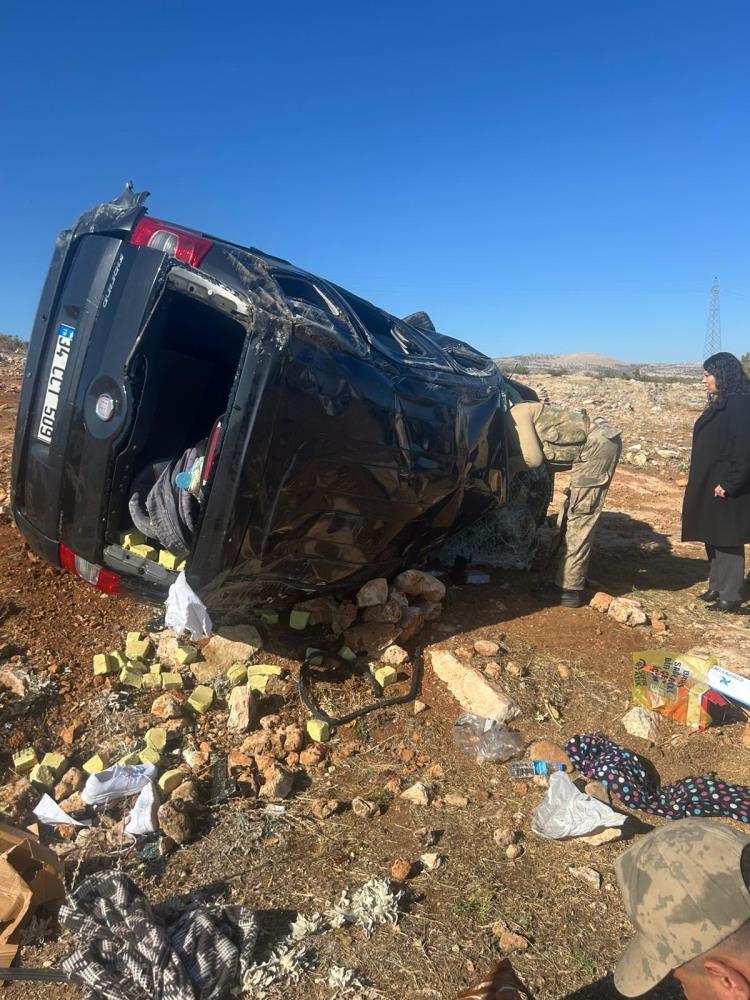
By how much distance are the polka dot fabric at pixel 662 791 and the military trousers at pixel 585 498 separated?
1726 millimetres

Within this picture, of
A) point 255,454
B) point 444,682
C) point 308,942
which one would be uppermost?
point 255,454

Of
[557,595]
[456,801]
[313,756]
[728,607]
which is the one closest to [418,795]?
[456,801]

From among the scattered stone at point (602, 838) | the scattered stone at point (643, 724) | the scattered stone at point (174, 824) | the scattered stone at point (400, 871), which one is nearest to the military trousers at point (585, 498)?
the scattered stone at point (643, 724)

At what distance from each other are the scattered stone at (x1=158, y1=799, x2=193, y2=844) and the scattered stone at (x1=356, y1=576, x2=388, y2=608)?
63.3 inches

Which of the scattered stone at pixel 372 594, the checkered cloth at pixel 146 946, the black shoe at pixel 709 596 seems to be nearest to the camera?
the checkered cloth at pixel 146 946

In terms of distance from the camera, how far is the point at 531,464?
4.89 meters

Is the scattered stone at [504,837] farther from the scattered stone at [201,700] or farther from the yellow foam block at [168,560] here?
the yellow foam block at [168,560]

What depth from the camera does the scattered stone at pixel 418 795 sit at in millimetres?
3143

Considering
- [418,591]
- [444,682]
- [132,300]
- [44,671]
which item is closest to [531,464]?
[418,591]

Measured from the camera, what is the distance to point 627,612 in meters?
4.87

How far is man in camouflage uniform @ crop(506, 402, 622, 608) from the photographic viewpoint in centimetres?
487

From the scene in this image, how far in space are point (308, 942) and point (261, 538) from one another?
1588mm

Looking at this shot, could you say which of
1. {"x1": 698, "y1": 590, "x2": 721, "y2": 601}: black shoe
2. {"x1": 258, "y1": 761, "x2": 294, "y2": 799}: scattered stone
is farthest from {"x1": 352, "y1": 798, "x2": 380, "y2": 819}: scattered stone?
{"x1": 698, "y1": 590, "x2": 721, "y2": 601}: black shoe

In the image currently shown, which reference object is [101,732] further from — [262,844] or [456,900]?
[456,900]
